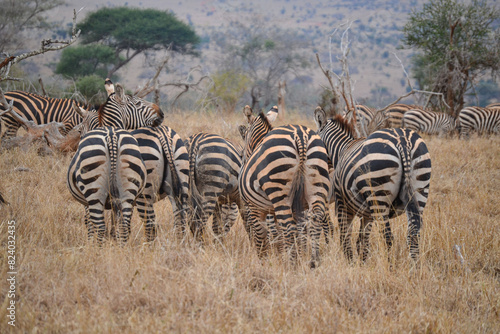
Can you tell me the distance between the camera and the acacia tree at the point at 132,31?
24.9m

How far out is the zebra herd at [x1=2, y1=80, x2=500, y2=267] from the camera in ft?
14.2

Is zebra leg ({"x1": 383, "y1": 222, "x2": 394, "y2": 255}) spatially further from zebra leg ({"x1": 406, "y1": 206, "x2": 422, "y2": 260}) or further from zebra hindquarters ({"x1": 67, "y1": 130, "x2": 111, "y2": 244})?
zebra hindquarters ({"x1": 67, "y1": 130, "x2": 111, "y2": 244})

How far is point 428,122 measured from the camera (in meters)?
12.8

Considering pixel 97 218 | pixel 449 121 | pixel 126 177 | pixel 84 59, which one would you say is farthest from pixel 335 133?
pixel 84 59

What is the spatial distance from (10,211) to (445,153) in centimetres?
851

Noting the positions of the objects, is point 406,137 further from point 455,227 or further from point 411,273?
point 455,227

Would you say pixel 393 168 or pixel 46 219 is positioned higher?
pixel 393 168

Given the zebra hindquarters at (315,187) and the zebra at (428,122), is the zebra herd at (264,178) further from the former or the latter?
the zebra at (428,122)

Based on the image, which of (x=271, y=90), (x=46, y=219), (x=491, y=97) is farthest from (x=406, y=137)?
(x=491, y=97)

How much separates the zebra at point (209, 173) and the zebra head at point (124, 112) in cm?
71

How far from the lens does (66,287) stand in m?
3.35

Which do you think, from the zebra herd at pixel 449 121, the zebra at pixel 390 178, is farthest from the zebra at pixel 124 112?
the zebra herd at pixel 449 121

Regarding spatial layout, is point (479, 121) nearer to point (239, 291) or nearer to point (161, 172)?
point (161, 172)

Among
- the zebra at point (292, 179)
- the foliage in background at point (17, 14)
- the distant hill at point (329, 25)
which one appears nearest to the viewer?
the zebra at point (292, 179)
